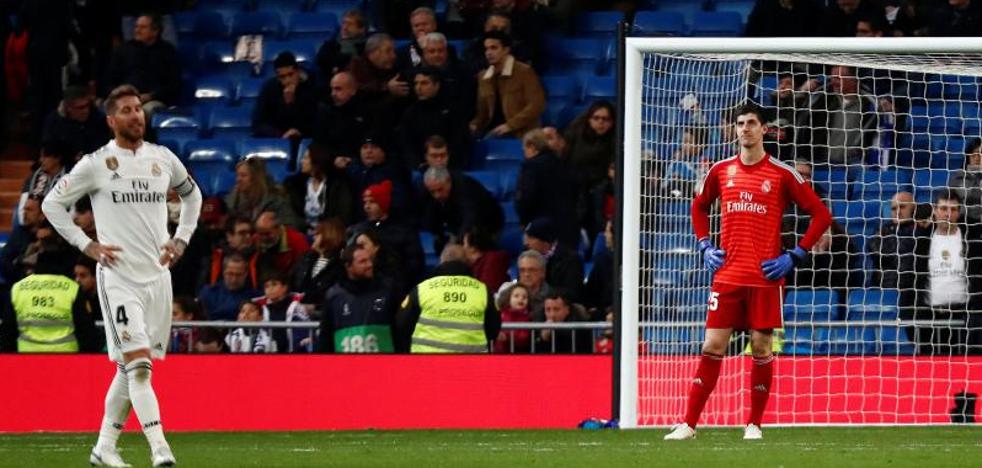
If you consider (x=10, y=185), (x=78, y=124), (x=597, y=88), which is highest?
(x=597, y=88)

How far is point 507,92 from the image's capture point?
17.5 meters

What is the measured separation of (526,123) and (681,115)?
369cm

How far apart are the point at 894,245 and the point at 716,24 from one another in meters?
4.98

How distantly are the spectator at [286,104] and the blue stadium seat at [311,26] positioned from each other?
156cm

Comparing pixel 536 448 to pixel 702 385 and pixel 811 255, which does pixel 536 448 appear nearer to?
pixel 702 385

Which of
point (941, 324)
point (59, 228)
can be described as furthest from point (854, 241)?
point (59, 228)

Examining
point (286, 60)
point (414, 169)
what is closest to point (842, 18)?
point (414, 169)

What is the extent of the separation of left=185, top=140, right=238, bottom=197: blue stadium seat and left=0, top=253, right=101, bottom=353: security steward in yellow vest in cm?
Result: 387

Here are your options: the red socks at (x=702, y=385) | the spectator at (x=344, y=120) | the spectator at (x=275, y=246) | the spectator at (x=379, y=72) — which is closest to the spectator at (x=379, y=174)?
the spectator at (x=344, y=120)

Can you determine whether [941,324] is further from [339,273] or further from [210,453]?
[210,453]

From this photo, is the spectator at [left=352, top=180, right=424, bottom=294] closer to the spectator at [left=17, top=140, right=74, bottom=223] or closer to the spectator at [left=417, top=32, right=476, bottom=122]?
the spectator at [left=417, top=32, right=476, bottom=122]

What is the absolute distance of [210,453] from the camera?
10594 mm

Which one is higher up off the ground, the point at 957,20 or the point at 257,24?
the point at 257,24

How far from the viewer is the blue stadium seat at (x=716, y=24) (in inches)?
728
